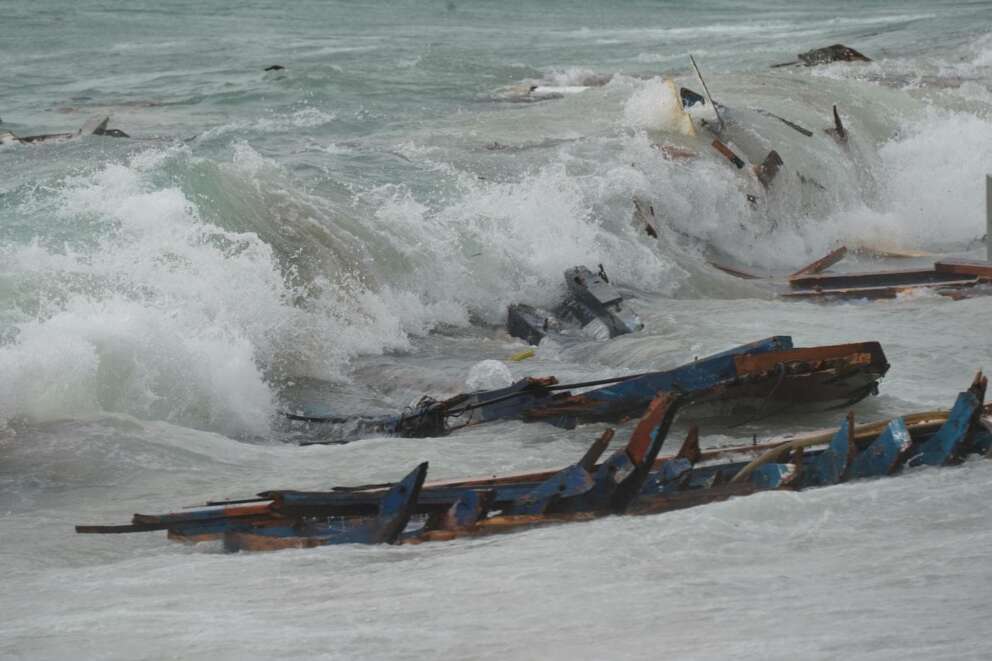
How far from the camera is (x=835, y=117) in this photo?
2328cm

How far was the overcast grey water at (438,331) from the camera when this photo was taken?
6.07 meters

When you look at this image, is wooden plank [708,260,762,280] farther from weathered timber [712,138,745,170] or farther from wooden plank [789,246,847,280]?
weathered timber [712,138,745,170]

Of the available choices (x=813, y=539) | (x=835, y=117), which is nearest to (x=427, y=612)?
(x=813, y=539)

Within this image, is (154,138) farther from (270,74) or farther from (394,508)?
(394,508)

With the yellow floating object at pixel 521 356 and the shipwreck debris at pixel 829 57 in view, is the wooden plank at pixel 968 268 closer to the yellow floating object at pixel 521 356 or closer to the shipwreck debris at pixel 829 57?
the yellow floating object at pixel 521 356

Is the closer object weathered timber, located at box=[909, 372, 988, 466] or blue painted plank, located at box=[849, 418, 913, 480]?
blue painted plank, located at box=[849, 418, 913, 480]

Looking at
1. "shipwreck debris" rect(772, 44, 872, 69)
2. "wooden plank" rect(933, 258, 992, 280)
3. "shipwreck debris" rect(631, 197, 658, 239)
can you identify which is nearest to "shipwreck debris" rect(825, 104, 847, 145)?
"shipwreck debris" rect(631, 197, 658, 239)

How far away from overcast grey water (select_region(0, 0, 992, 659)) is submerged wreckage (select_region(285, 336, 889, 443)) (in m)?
0.16

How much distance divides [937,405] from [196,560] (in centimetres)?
547

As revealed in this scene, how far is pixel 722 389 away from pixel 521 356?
→ 9.72ft

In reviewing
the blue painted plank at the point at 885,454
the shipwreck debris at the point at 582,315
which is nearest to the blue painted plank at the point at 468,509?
the blue painted plank at the point at 885,454

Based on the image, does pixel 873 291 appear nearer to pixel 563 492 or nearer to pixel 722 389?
pixel 722 389

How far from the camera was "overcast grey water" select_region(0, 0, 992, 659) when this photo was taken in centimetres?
607

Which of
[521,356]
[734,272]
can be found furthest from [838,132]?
[521,356]
